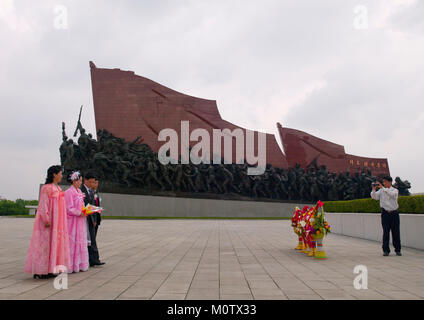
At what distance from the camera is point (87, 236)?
17.6 feet

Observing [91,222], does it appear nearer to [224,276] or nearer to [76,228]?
[76,228]

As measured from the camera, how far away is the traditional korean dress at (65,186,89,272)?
4.99 metres

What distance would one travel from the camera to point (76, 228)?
5.11 metres

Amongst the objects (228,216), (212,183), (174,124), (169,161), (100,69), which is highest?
(100,69)

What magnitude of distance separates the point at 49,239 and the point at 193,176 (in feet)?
63.7

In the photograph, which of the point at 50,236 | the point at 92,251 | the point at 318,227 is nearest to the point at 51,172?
the point at 50,236

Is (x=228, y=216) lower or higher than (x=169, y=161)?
lower

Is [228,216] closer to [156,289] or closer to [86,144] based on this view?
[86,144]

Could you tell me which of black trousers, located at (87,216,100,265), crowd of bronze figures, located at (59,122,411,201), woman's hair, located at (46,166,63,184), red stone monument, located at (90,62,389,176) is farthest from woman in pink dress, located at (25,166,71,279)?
red stone monument, located at (90,62,389,176)

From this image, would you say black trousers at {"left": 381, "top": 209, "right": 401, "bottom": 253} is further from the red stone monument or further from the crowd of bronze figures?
the red stone monument
